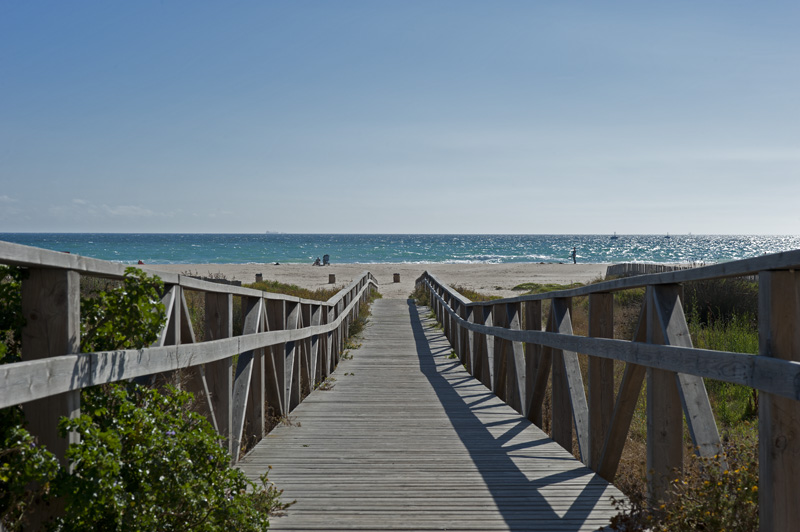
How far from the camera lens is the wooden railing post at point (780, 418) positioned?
2.42 m

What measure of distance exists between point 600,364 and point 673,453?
1210 mm

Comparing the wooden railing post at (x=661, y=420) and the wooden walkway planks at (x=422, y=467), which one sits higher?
the wooden railing post at (x=661, y=420)

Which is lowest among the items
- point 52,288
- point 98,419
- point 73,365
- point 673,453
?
point 673,453

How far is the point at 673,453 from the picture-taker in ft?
11.6

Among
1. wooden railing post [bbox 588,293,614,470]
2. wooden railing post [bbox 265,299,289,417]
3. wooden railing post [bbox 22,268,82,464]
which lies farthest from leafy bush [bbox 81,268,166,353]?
wooden railing post [bbox 265,299,289,417]

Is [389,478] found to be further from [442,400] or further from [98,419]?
[442,400]

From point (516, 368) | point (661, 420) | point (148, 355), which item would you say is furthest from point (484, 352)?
point (148, 355)

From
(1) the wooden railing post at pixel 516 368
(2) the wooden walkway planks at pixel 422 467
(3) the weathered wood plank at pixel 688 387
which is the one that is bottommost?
(2) the wooden walkway planks at pixel 422 467

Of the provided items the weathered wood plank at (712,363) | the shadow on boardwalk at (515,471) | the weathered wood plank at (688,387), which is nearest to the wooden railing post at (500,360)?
the shadow on boardwalk at (515,471)

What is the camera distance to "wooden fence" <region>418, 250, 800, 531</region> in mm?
2441

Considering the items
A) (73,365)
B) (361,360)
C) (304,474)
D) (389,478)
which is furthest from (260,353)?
(361,360)

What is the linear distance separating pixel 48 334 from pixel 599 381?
3526 mm

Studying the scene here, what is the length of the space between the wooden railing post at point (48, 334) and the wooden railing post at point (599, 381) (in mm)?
3203

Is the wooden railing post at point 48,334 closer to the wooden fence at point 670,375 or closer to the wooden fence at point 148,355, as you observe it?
the wooden fence at point 148,355
